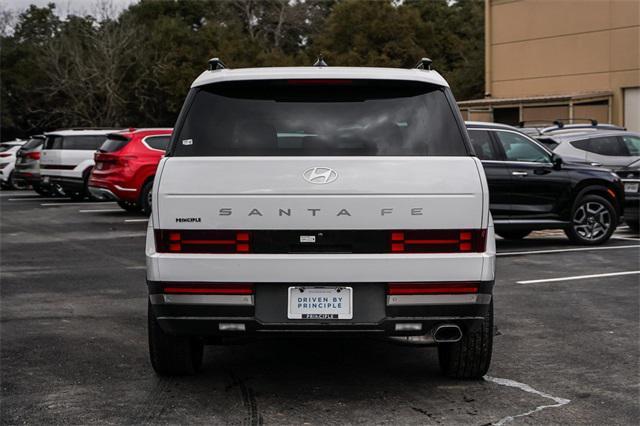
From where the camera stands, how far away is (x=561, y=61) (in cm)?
4091

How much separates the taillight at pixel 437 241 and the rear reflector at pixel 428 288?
18 centimetres

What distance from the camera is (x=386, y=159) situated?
5.47 meters

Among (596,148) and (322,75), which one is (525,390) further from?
(596,148)

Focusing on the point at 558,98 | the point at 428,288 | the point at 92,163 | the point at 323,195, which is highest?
the point at 558,98

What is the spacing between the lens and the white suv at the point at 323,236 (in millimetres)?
5324

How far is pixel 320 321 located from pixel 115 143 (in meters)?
15.6

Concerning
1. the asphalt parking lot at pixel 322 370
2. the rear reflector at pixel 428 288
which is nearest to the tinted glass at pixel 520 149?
the asphalt parking lot at pixel 322 370

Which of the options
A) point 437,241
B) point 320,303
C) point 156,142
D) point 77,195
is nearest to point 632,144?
point 156,142

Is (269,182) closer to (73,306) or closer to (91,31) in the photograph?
(73,306)

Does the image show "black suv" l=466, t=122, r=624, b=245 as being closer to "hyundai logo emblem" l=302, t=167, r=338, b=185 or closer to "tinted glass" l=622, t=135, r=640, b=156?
"tinted glass" l=622, t=135, r=640, b=156

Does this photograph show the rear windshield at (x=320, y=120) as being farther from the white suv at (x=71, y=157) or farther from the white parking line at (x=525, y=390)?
the white suv at (x=71, y=157)

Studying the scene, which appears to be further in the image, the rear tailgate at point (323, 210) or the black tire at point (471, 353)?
the black tire at point (471, 353)

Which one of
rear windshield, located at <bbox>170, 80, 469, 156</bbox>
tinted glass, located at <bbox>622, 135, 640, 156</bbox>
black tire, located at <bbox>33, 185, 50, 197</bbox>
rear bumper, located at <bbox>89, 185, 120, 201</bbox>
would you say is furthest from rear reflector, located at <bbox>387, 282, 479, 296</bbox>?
black tire, located at <bbox>33, 185, 50, 197</bbox>

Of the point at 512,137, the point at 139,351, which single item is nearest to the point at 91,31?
the point at 512,137
